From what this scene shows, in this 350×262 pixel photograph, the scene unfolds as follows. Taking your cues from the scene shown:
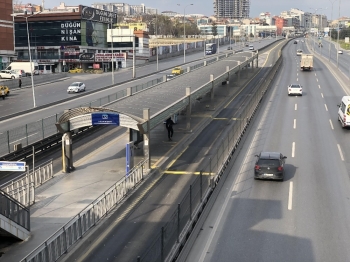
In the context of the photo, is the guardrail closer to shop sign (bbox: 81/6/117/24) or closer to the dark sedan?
shop sign (bbox: 81/6/117/24)

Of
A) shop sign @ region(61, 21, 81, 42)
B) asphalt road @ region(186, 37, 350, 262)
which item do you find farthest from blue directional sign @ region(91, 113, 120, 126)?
shop sign @ region(61, 21, 81, 42)

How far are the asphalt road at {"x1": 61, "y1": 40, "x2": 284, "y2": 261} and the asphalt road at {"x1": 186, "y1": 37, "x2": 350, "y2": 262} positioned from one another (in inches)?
65.8

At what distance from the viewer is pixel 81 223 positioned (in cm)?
1652

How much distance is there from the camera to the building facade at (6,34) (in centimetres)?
8119

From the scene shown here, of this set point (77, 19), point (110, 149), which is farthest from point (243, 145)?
point (77, 19)

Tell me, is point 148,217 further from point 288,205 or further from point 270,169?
point 270,169

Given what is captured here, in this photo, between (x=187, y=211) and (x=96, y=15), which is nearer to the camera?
(x=187, y=211)

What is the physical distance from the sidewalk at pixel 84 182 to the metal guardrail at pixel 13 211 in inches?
26.0

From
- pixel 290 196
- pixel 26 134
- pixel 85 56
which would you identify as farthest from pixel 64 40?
pixel 290 196

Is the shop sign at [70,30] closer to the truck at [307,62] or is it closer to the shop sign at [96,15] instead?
the shop sign at [96,15]

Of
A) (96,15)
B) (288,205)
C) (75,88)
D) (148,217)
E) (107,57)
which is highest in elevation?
(96,15)

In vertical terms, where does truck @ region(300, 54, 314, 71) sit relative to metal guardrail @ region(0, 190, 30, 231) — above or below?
above

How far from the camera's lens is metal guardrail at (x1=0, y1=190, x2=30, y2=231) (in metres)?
15.4

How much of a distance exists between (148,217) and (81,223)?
9.11 ft
